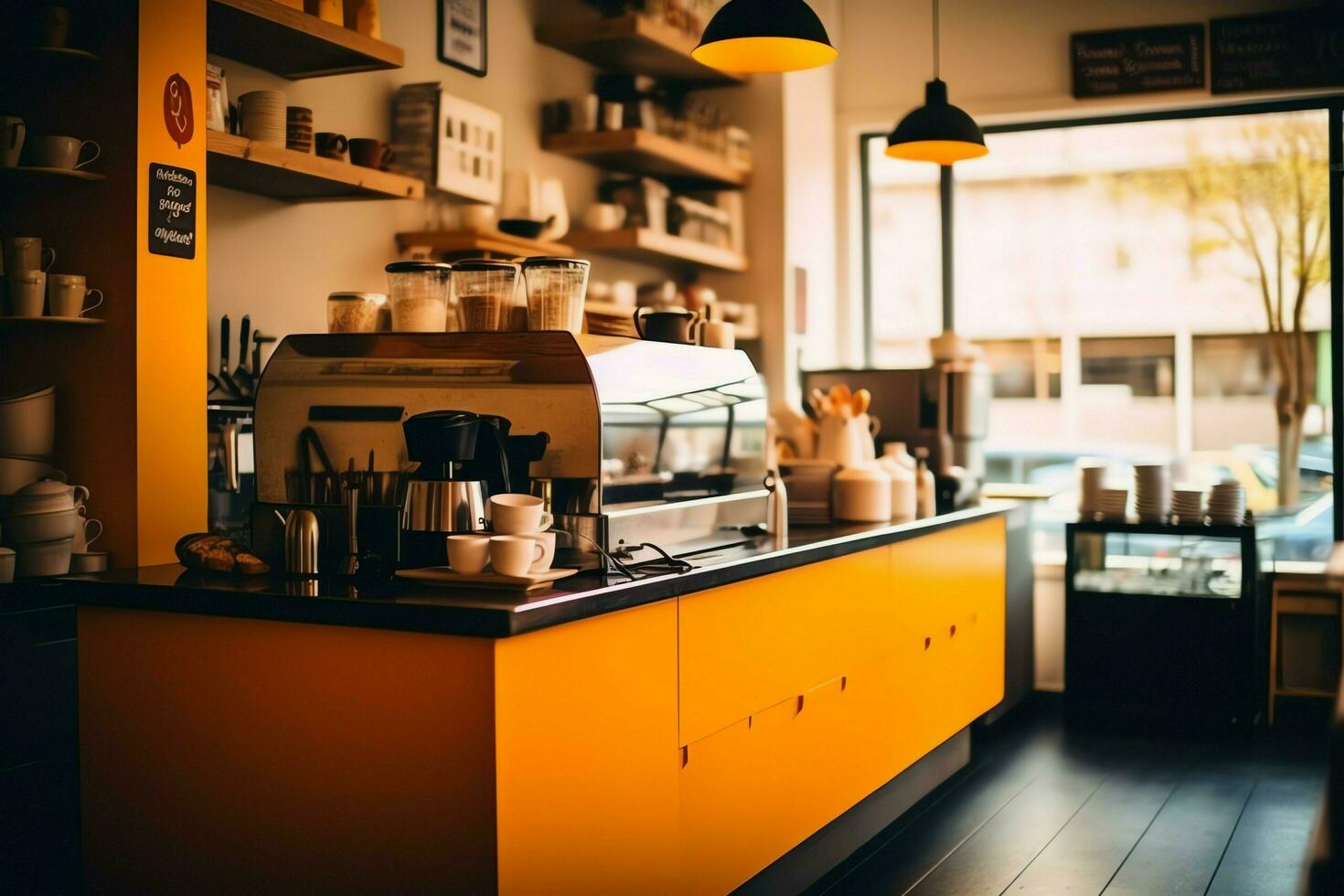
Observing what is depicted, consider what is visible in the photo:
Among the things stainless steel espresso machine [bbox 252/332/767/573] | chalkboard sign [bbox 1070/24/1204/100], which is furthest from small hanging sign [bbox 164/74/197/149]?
chalkboard sign [bbox 1070/24/1204/100]

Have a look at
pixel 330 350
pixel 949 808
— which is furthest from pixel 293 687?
pixel 949 808

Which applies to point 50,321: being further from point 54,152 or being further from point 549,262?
point 549,262

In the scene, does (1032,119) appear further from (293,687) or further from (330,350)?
(293,687)

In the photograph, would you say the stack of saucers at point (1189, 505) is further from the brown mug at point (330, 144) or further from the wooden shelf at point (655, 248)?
the brown mug at point (330, 144)

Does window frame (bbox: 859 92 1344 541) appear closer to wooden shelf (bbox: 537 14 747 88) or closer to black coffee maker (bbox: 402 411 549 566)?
wooden shelf (bbox: 537 14 747 88)

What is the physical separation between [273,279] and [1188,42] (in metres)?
4.00

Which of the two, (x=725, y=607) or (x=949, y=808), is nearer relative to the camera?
(x=725, y=607)

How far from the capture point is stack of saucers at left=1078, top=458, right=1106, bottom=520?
5383 millimetres

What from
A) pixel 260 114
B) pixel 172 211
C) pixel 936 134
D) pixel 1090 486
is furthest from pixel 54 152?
pixel 1090 486

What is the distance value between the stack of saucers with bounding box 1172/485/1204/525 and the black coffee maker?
3.53 m

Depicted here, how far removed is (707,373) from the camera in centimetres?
311

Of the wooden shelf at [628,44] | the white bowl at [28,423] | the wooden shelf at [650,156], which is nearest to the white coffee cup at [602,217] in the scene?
the wooden shelf at [650,156]

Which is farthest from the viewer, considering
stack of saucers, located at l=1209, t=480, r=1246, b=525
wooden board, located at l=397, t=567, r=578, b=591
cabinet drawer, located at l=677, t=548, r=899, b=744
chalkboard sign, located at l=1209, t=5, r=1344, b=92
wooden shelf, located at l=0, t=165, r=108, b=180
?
chalkboard sign, located at l=1209, t=5, r=1344, b=92

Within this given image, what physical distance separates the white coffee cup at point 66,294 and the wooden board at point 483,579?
0.98m
